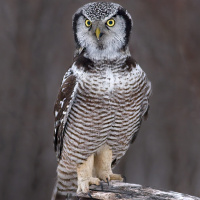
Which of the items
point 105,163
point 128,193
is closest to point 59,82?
point 105,163

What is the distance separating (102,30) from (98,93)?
43cm

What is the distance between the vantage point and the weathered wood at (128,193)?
3.27 m

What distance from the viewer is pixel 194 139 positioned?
5.41 m

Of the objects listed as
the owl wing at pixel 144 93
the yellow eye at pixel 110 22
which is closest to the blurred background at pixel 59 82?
the owl wing at pixel 144 93

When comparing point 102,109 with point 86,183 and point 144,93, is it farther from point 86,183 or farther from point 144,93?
point 86,183

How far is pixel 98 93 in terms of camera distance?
11.3 feet

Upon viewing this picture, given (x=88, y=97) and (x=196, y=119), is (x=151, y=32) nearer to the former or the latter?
(x=196, y=119)

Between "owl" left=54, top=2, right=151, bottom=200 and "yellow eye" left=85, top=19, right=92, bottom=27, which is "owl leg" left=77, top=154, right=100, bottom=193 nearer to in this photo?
"owl" left=54, top=2, right=151, bottom=200

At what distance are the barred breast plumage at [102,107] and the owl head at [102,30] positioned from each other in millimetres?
98

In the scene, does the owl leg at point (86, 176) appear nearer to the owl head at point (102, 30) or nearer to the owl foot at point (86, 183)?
the owl foot at point (86, 183)

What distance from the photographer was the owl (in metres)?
3.46

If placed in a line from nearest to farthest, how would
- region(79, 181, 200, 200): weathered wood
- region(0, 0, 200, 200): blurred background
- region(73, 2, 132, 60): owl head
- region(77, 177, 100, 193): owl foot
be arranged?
1. region(79, 181, 200, 200): weathered wood
2. region(73, 2, 132, 60): owl head
3. region(77, 177, 100, 193): owl foot
4. region(0, 0, 200, 200): blurred background

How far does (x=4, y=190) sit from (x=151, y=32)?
239cm

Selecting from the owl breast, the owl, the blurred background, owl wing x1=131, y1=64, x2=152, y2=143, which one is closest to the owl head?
the owl
